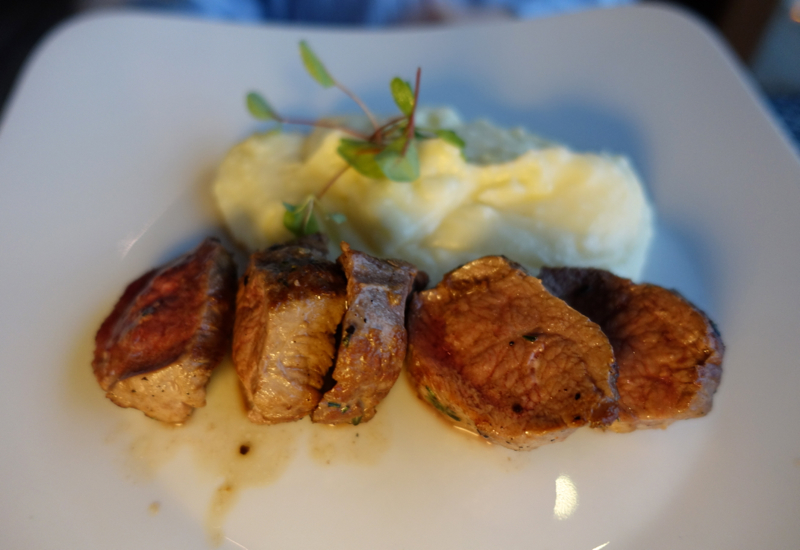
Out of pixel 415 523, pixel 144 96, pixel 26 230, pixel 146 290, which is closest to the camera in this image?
pixel 415 523

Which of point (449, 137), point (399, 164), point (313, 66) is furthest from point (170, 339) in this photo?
point (449, 137)

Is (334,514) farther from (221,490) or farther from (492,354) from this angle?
(492,354)

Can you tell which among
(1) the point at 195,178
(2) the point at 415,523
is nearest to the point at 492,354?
(2) the point at 415,523

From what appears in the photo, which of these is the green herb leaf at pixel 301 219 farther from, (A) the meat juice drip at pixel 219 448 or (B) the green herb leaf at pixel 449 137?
(A) the meat juice drip at pixel 219 448

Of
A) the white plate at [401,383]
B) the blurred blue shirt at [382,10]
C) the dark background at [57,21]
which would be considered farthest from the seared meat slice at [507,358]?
the dark background at [57,21]

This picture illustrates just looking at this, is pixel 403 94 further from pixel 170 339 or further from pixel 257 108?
pixel 170 339

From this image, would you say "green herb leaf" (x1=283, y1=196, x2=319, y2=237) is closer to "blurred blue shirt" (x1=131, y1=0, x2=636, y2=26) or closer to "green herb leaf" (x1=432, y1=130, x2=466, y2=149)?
"green herb leaf" (x1=432, y1=130, x2=466, y2=149)

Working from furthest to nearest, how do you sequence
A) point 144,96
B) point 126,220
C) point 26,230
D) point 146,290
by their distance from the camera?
point 144,96 < point 126,220 < point 26,230 < point 146,290
